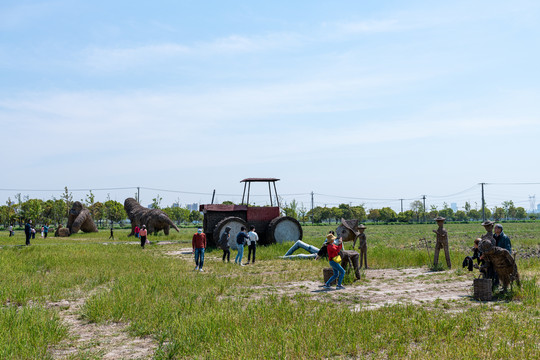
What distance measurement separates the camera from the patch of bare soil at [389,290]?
32.9ft

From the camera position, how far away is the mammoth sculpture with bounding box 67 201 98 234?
145 feet

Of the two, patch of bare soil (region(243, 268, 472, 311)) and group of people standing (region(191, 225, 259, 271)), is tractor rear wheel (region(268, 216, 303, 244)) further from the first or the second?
patch of bare soil (region(243, 268, 472, 311))

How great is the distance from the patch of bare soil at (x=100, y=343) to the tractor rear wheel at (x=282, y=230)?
1478cm

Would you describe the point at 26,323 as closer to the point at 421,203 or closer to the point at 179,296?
the point at 179,296

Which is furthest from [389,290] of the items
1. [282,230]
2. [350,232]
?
[282,230]

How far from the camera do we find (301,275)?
44.9 ft

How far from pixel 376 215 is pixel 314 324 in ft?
437

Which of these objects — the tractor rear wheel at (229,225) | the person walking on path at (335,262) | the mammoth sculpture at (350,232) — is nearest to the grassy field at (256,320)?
the person walking on path at (335,262)

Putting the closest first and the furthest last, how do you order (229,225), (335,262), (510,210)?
(335,262) → (229,225) → (510,210)

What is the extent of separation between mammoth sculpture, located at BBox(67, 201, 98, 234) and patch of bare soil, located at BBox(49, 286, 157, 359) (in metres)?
38.5

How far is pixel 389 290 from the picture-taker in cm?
1130

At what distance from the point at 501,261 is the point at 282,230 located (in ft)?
45.7

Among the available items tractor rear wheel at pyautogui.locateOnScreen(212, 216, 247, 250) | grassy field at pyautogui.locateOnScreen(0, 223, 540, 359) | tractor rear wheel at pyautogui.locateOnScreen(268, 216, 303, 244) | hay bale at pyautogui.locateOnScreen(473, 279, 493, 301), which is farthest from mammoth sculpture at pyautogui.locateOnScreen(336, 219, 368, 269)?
tractor rear wheel at pyautogui.locateOnScreen(212, 216, 247, 250)

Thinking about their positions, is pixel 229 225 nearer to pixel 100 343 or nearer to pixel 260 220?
pixel 260 220
